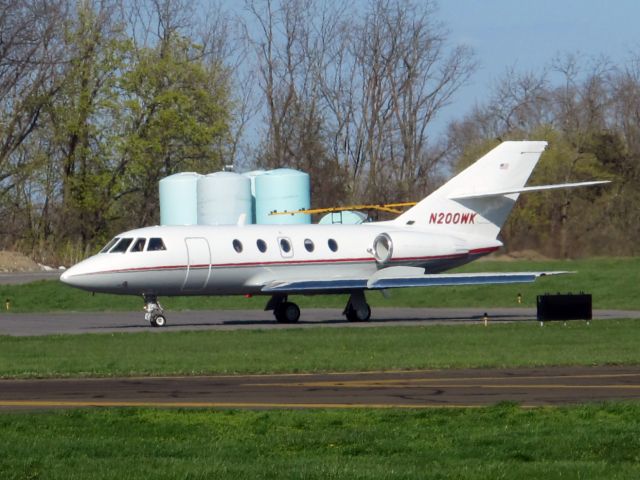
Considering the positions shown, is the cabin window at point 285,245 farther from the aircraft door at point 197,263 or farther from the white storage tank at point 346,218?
the white storage tank at point 346,218

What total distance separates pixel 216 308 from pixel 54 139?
32.8 m

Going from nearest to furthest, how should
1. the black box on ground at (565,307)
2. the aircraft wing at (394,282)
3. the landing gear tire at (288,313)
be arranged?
1. the black box on ground at (565,307)
2. the aircraft wing at (394,282)
3. the landing gear tire at (288,313)

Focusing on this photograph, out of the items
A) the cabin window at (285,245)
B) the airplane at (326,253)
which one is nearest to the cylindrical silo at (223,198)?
the airplane at (326,253)

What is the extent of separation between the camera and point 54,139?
243 ft

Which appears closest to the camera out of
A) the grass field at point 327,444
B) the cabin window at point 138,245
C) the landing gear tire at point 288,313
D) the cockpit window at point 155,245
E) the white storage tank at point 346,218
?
the grass field at point 327,444

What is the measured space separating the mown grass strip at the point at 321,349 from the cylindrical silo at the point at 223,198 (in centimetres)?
2178

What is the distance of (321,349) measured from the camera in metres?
24.8

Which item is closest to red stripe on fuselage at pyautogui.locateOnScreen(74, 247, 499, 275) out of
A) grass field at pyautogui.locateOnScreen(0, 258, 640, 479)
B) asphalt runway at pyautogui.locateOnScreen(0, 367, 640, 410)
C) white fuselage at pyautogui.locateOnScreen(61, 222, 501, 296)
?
white fuselage at pyautogui.locateOnScreen(61, 222, 501, 296)

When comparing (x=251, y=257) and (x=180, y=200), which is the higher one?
(x=180, y=200)

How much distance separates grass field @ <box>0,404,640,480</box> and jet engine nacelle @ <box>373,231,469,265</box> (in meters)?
22.0

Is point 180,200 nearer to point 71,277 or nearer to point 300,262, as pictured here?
point 300,262

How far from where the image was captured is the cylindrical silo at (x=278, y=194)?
5306 cm

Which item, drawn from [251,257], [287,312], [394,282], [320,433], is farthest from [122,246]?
[320,433]

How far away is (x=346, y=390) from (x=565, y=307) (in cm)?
1573
